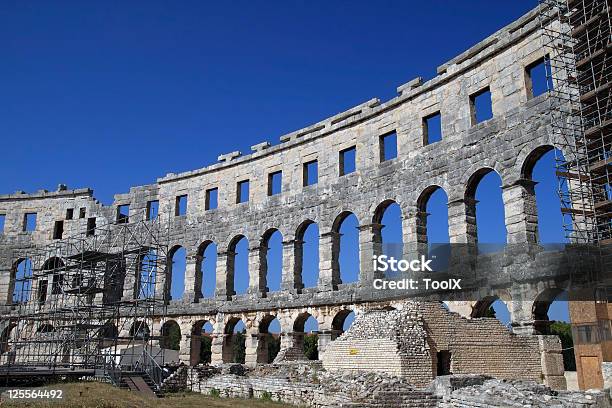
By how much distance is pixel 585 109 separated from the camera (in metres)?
15.4

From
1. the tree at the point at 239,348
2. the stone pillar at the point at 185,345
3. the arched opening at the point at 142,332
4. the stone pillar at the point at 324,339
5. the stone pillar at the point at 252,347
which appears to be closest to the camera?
the stone pillar at the point at 324,339

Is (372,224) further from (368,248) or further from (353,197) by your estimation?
(353,197)

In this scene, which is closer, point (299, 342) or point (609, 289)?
point (609, 289)

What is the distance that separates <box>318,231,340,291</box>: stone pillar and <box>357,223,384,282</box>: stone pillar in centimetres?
147

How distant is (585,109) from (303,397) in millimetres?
10012

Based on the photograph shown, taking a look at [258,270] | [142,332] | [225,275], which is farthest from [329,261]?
[142,332]

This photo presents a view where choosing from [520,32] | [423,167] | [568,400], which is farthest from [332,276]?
[568,400]

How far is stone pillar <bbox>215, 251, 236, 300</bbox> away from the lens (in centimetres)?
2784

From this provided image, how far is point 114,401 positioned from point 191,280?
1518cm

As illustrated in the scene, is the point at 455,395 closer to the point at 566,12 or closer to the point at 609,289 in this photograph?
the point at 609,289

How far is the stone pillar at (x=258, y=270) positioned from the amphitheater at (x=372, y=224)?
65 millimetres

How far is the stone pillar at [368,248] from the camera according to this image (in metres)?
22.4

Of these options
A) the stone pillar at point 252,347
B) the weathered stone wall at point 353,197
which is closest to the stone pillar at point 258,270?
the weathered stone wall at point 353,197

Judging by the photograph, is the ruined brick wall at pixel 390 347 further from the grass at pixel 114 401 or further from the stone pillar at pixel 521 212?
the stone pillar at pixel 521 212
